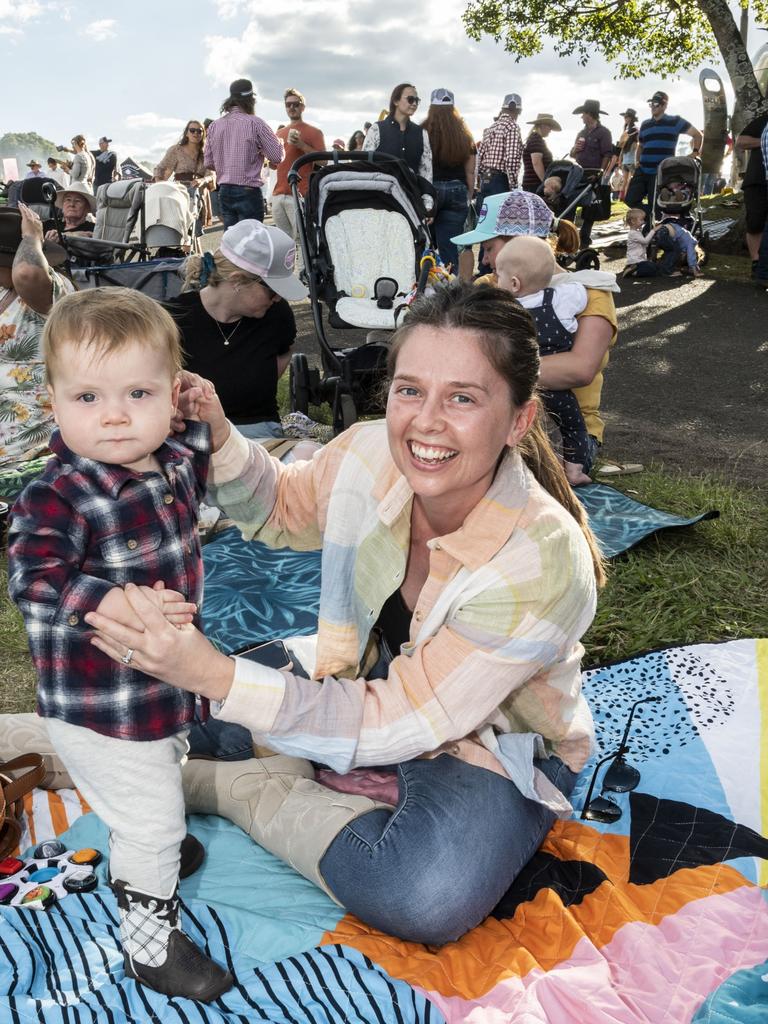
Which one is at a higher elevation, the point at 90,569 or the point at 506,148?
the point at 506,148

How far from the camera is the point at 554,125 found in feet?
39.9

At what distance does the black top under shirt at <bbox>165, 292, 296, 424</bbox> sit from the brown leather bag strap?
97.2 inches

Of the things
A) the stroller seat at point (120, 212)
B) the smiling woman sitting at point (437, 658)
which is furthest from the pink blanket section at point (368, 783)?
the stroller seat at point (120, 212)

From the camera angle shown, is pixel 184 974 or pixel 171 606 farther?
pixel 184 974

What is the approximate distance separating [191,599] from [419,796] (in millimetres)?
660

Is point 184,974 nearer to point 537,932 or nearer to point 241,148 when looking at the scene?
point 537,932

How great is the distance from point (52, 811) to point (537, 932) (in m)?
1.24

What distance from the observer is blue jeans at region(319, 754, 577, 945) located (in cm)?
189

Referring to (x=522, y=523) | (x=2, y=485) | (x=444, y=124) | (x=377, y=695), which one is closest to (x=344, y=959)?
(x=377, y=695)

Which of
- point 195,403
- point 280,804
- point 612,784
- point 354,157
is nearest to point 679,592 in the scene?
point 612,784

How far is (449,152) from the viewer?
876cm

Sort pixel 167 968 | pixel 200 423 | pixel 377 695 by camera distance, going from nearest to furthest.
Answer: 1. pixel 167 968
2. pixel 377 695
3. pixel 200 423

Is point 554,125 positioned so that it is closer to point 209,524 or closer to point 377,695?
point 209,524

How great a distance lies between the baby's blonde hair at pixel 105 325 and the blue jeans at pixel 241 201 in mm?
7678
